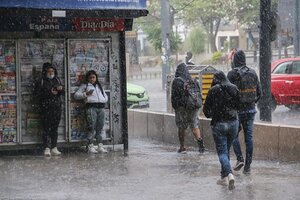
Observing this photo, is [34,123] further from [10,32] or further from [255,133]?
[255,133]

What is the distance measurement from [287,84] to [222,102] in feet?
37.8

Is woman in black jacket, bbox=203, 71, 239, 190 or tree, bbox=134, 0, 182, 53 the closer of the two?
woman in black jacket, bbox=203, 71, 239, 190

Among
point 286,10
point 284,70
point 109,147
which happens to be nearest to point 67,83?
point 109,147

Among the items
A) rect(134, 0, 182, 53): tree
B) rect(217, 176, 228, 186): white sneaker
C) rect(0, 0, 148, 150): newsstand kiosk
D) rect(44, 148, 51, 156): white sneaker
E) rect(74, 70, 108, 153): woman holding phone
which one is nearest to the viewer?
rect(217, 176, 228, 186): white sneaker

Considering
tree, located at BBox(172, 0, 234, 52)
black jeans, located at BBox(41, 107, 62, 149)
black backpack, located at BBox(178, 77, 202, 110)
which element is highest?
tree, located at BBox(172, 0, 234, 52)

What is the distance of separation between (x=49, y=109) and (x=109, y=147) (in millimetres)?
1825

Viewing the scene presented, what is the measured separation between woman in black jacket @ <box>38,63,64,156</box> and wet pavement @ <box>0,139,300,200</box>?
0.39 metres

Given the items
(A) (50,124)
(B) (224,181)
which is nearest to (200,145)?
(A) (50,124)

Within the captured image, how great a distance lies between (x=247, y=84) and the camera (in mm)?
10961

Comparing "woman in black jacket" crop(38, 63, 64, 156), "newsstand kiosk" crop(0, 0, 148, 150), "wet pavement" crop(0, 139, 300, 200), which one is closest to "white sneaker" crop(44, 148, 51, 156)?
"woman in black jacket" crop(38, 63, 64, 156)

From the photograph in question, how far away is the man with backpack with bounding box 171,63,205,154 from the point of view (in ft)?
44.2

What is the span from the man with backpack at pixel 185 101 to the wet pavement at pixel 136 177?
453 mm

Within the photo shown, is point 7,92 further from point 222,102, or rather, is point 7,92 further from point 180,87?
point 222,102

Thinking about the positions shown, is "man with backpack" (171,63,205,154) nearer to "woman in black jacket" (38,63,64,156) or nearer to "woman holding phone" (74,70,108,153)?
"woman holding phone" (74,70,108,153)
